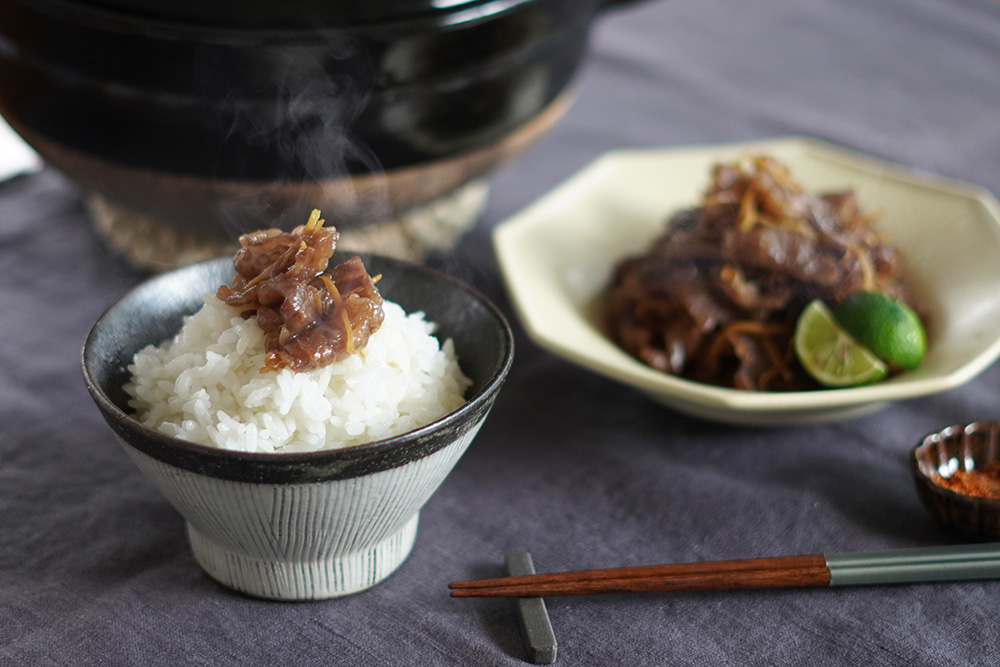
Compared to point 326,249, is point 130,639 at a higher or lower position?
lower

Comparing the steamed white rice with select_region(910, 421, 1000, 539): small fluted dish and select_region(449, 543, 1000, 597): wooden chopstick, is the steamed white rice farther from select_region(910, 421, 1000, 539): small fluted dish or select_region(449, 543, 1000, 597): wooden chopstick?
select_region(910, 421, 1000, 539): small fluted dish

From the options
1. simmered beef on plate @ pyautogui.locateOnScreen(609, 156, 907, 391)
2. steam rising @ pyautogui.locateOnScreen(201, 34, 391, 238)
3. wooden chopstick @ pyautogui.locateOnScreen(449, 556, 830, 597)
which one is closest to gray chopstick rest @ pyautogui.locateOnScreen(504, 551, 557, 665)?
wooden chopstick @ pyautogui.locateOnScreen(449, 556, 830, 597)

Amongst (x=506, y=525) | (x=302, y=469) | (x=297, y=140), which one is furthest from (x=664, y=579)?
(x=297, y=140)

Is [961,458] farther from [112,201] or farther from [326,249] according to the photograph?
[112,201]

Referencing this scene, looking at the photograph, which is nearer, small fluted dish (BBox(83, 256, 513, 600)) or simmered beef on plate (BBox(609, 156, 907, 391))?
small fluted dish (BBox(83, 256, 513, 600))

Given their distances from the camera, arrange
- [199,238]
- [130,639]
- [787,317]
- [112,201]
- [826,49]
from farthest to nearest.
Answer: [826,49] < [199,238] < [112,201] < [787,317] < [130,639]

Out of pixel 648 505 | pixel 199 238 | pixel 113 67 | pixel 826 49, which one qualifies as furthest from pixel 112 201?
pixel 826 49

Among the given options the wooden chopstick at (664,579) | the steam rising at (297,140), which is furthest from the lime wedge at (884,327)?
the steam rising at (297,140)
